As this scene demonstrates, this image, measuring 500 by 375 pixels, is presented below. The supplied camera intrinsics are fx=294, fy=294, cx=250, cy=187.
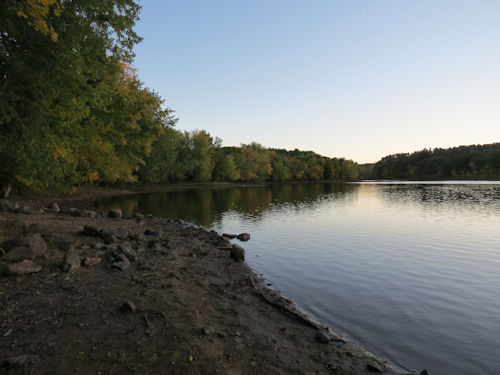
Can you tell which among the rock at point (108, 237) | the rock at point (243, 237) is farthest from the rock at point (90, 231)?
the rock at point (243, 237)

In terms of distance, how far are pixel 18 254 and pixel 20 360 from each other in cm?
570

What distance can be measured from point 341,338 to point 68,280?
26.8 ft

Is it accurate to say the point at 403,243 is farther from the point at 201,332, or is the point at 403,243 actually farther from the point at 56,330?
the point at 56,330

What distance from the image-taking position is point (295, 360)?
6.62 meters

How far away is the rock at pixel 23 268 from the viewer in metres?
8.53

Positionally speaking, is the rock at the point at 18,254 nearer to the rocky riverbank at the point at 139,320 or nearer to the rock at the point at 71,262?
the rocky riverbank at the point at 139,320

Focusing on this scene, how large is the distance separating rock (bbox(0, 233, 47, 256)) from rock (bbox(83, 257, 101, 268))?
1401 millimetres

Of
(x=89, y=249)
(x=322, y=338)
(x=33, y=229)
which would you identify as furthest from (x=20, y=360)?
(x=33, y=229)

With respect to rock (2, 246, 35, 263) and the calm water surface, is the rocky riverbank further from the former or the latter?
the calm water surface

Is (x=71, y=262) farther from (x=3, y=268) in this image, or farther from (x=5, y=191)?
(x=5, y=191)

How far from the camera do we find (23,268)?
8766 millimetres

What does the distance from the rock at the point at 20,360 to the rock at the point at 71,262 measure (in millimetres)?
4756

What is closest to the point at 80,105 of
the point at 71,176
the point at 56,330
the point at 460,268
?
the point at 56,330

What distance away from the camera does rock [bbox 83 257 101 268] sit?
10396 mm
